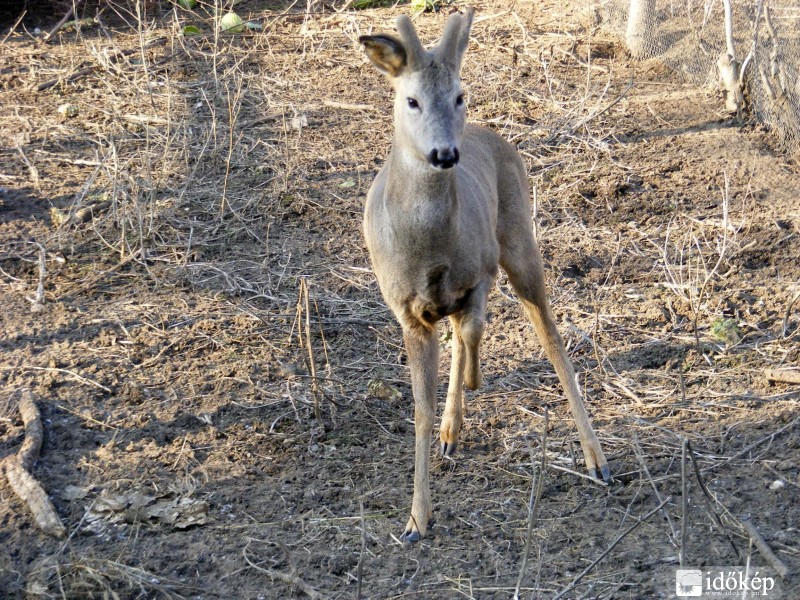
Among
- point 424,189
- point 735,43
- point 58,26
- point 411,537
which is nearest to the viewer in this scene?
point 424,189

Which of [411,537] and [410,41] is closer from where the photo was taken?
[410,41]

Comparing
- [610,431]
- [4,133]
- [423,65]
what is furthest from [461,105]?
[4,133]

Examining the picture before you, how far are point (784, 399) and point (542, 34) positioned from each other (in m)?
6.03

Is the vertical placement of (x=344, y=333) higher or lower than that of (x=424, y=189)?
lower

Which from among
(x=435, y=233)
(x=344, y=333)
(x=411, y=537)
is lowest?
(x=411, y=537)

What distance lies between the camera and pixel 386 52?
4.51m

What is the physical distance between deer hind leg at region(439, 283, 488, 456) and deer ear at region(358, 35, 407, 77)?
1.11 metres

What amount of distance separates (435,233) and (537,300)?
1161mm

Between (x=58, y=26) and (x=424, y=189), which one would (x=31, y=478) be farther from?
(x=58, y=26)

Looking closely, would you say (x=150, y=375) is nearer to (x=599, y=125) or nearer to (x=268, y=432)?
(x=268, y=432)

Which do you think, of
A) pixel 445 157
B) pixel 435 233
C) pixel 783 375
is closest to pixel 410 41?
pixel 445 157

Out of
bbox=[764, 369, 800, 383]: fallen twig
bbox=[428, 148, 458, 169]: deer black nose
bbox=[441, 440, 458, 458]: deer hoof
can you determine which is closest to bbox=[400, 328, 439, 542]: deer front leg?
bbox=[441, 440, 458, 458]: deer hoof

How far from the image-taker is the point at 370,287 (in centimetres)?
725

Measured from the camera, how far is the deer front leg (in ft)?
16.1
